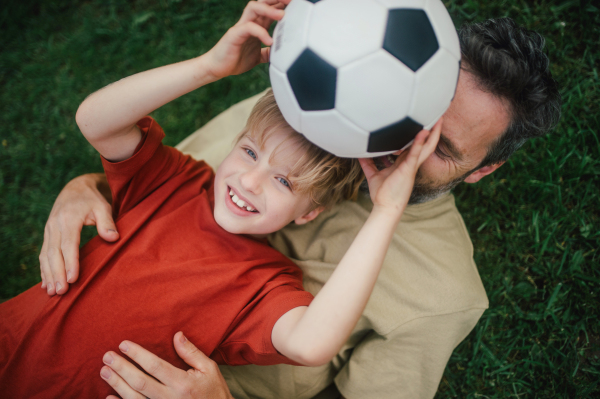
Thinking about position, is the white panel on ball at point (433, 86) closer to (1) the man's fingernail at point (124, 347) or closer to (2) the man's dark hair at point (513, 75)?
(2) the man's dark hair at point (513, 75)

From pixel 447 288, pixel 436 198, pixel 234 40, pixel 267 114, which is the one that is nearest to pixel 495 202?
pixel 436 198

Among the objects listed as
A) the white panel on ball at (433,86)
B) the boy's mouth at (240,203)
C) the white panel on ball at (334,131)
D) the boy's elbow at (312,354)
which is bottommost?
the boy's elbow at (312,354)

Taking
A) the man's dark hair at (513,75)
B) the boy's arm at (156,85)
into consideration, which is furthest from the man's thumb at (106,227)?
the man's dark hair at (513,75)

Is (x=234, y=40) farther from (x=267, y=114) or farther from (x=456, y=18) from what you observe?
(x=456, y=18)

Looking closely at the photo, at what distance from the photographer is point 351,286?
1.44m

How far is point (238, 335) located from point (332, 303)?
0.59 metres

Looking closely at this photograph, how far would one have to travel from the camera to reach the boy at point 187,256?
1685 millimetres

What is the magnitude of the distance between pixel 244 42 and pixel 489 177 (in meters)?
2.02

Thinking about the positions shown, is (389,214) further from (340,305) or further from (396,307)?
(396,307)

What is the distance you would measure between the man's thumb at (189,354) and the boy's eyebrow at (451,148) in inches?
57.2

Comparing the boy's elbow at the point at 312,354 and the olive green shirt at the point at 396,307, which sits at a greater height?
the boy's elbow at the point at 312,354

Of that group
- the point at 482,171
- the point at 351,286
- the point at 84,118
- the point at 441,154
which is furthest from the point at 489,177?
the point at 84,118

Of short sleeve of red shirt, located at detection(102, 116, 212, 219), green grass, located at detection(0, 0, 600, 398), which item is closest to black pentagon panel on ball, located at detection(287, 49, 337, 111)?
short sleeve of red shirt, located at detection(102, 116, 212, 219)

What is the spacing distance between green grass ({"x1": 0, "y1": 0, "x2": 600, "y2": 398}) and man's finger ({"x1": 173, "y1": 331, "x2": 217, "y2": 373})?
1674 millimetres
